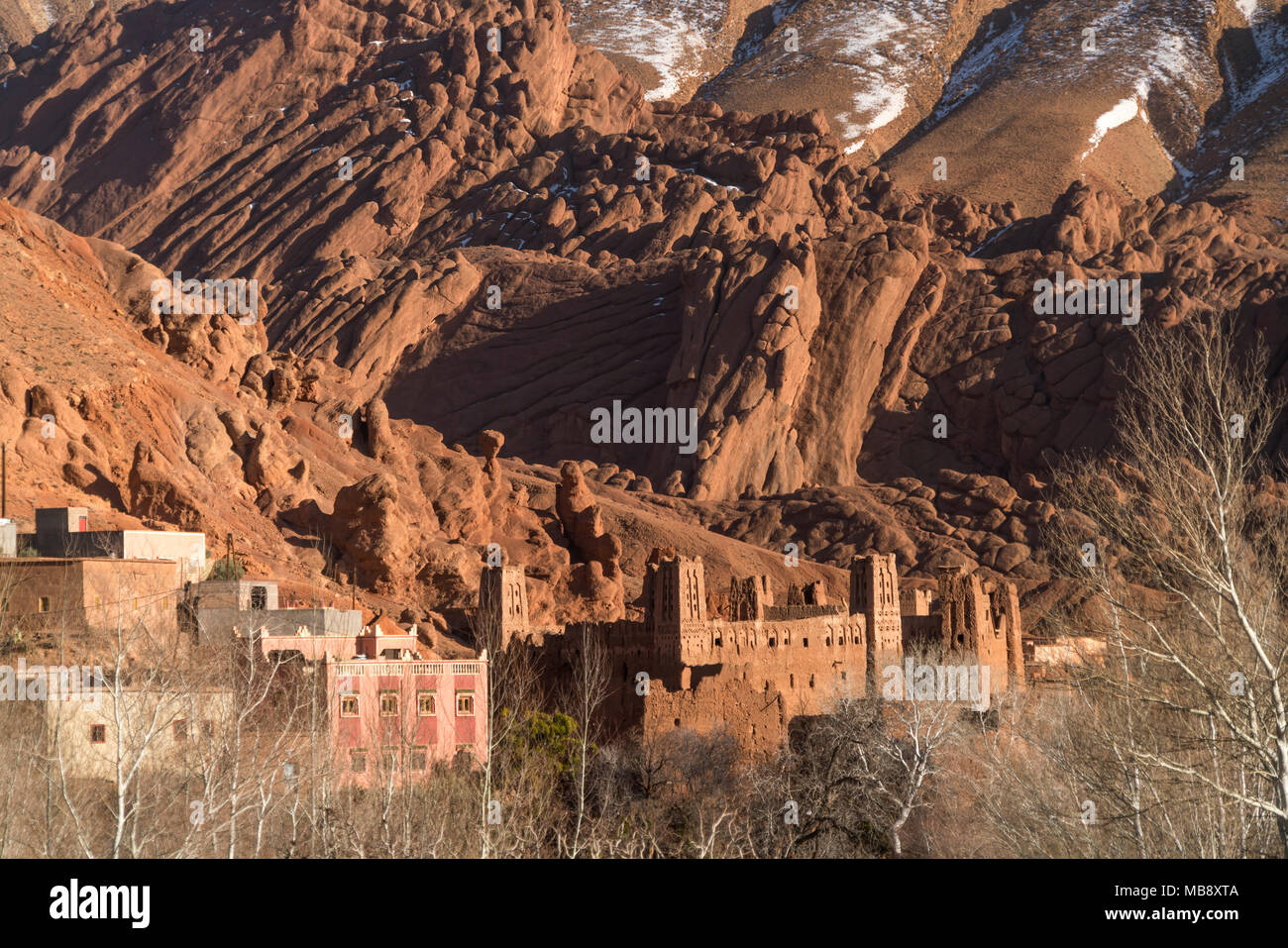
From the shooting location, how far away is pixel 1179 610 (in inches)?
1105

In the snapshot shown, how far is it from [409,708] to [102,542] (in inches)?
491

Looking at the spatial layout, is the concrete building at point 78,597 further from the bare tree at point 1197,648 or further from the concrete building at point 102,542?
the bare tree at point 1197,648

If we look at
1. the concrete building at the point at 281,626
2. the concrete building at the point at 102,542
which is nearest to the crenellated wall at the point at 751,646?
the concrete building at the point at 281,626

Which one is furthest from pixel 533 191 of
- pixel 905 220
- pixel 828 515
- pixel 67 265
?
pixel 67 265

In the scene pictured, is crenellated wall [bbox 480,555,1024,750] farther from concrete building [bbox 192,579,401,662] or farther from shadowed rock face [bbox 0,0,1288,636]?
shadowed rock face [bbox 0,0,1288,636]

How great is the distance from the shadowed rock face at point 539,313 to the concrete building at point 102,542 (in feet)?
35.4

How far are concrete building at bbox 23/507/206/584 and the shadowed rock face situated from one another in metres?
10.8

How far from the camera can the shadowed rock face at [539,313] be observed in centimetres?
8269

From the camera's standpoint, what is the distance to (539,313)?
141 metres

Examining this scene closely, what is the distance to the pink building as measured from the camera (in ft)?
153

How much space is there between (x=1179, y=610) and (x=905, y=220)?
423ft

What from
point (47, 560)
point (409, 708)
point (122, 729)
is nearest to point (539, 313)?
point (47, 560)

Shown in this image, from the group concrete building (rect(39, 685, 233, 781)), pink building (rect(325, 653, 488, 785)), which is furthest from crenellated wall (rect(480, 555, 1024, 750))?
concrete building (rect(39, 685, 233, 781))

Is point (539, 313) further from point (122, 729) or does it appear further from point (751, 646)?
point (122, 729)
